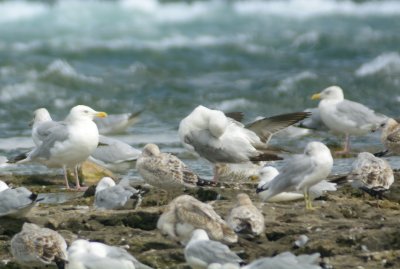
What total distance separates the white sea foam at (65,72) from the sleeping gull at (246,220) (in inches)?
526

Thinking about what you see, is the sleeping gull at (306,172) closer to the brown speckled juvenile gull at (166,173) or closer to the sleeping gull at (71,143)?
the brown speckled juvenile gull at (166,173)

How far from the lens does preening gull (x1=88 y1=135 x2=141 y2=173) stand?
11.8 meters

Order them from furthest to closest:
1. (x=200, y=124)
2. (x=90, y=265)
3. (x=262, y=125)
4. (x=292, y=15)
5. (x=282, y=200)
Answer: (x=292, y=15) → (x=262, y=125) → (x=200, y=124) → (x=282, y=200) → (x=90, y=265)

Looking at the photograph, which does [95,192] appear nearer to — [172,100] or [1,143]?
[1,143]

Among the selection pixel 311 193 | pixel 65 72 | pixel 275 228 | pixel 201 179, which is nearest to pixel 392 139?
pixel 311 193

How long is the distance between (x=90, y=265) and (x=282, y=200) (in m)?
2.46

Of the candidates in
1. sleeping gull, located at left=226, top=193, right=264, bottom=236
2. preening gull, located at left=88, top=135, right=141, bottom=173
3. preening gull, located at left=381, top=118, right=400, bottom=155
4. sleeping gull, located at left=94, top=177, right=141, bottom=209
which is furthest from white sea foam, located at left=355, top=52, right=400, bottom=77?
sleeping gull, located at left=226, top=193, right=264, bottom=236

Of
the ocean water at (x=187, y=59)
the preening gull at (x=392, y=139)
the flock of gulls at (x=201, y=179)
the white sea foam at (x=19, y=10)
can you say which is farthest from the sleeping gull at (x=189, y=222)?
the white sea foam at (x=19, y=10)

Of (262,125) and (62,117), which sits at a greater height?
(262,125)

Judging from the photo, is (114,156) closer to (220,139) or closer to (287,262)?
(220,139)

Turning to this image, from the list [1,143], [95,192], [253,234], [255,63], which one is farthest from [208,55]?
[253,234]

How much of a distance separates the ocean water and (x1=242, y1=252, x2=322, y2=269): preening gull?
476cm

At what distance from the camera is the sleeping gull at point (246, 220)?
303 inches

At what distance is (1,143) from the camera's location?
14.4m
